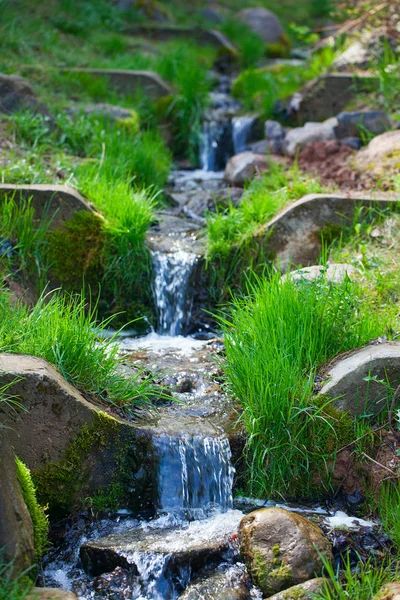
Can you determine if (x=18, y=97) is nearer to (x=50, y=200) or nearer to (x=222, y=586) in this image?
(x=50, y=200)

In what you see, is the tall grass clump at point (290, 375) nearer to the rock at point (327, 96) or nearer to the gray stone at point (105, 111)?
the gray stone at point (105, 111)

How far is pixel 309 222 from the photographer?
631cm

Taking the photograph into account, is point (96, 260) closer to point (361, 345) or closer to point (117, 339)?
point (117, 339)

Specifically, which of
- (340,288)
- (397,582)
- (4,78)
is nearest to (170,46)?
(4,78)

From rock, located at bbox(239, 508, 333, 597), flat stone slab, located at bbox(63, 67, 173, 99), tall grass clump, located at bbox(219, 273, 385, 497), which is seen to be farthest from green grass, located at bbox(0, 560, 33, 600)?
flat stone slab, located at bbox(63, 67, 173, 99)

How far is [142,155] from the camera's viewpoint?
7410 mm

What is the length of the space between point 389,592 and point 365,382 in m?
1.27

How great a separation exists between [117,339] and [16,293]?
Result: 0.89m

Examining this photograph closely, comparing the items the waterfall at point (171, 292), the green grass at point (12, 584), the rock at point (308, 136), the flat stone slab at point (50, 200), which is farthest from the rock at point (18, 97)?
the green grass at point (12, 584)

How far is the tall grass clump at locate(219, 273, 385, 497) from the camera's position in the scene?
418 cm

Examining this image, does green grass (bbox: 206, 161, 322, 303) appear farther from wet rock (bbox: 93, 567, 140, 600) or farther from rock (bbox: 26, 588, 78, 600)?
rock (bbox: 26, 588, 78, 600)

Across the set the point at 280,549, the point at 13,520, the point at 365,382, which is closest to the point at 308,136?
the point at 365,382

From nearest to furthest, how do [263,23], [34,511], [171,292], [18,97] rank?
[34,511], [171,292], [18,97], [263,23]

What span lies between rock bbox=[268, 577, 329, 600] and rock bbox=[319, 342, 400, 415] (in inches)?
43.5
